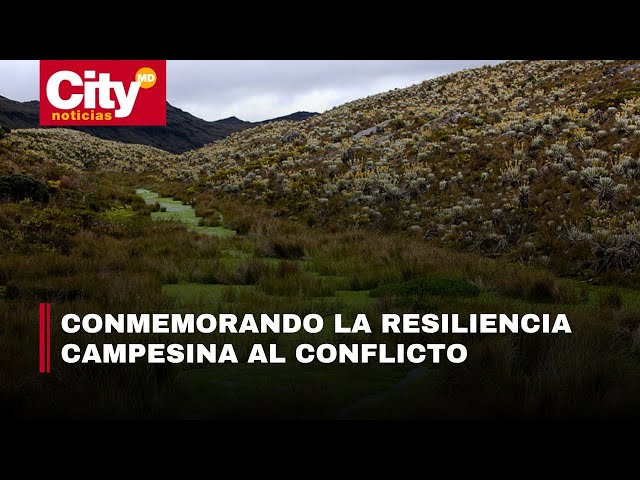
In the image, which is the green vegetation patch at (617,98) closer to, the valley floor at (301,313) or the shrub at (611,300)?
the valley floor at (301,313)

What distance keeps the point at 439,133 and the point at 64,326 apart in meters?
25.3

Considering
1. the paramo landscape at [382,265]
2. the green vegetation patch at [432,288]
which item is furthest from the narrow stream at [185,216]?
the green vegetation patch at [432,288]

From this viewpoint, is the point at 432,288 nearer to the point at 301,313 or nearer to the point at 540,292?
the point at 540,292

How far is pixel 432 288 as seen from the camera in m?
9.62

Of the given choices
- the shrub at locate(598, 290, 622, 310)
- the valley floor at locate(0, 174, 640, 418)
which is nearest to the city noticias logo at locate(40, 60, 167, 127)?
the valley floor at locate(0, 174, 640, 418)

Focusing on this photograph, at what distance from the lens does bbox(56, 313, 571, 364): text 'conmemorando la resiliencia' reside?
232 inches

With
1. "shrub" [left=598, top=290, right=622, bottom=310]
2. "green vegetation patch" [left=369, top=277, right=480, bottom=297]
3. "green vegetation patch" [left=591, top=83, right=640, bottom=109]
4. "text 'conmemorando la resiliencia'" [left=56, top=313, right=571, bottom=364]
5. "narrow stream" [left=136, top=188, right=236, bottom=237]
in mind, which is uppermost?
"green vegetation patch" [left=591, top=83, right=640, bottom=109]

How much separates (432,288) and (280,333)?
3325mm

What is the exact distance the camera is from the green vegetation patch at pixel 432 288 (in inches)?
373

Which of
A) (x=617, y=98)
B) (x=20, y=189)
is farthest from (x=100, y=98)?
(x=617, y=98)

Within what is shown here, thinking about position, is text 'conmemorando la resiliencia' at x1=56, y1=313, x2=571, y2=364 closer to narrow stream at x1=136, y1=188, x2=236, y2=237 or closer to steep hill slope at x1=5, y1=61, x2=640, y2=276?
steep hill slope at x1=5, y1=61, x2=640, y2=276

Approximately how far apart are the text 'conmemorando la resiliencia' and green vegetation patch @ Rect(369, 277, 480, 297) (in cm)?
183

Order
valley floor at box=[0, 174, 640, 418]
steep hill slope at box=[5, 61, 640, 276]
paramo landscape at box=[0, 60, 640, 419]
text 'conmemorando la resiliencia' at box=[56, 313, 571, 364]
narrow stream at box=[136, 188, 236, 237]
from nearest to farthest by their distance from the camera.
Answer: valley floor at box=[0, 174, 640, 418] < paramo landscape at box=[0, 60, 640, 419] < text 'conmemorando la resiliencia' at box=[56, 313, 571, 364] < steep hill slope at box=[5, 61, 640, 276] < narrow stream at box=[136, 188, 236, 237]

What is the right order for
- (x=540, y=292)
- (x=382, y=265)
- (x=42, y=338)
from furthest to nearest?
(x=382, y=265)
(x=540, y=292)
(x=42, y=338)
